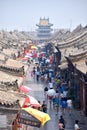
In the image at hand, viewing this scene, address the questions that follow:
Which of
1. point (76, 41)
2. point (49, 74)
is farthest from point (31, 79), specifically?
point (76, 41)

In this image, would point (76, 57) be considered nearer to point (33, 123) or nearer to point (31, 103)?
point (31, 103)

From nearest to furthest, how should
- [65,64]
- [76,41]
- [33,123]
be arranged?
[33,123], [65,64], [76,41]

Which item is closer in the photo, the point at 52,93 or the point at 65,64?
the point at 52,93

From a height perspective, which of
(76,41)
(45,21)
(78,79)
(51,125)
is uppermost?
(45,21)

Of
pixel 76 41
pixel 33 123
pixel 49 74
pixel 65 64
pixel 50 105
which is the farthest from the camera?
pixel 76 41

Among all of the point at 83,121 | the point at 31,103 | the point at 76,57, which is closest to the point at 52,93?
the point at 76,57

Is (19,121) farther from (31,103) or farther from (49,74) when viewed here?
(49,74)

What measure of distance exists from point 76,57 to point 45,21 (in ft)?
422

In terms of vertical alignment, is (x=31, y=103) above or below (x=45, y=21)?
below

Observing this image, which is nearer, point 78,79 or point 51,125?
point 51,125

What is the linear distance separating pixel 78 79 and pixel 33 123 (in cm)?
1596

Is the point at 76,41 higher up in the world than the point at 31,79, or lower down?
higher up

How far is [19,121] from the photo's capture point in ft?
48.5

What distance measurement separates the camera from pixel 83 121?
25.1 metres
